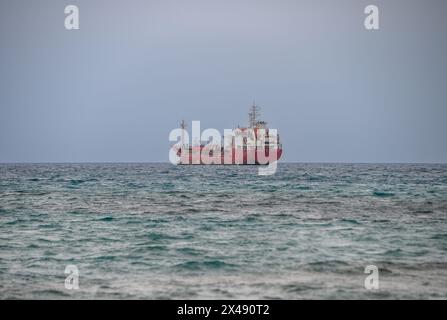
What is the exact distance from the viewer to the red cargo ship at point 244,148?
94.6 m

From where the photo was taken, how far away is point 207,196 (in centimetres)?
3322

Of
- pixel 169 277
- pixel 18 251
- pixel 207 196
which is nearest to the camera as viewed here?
pixel 169 277

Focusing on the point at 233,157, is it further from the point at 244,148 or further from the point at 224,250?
the point at 224,250

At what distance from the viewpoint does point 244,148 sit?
9694cm

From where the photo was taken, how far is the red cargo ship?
9462cm

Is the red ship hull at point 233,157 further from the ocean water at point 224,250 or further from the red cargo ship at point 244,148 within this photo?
the ocean water at point 224,250

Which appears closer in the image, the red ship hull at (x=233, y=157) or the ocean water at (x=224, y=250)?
the ocean water at (x=224, y=250)

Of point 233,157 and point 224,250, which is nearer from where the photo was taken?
→ point 224,250

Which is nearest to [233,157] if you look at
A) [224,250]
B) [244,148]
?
[244,148]

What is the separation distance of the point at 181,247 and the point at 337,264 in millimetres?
4502

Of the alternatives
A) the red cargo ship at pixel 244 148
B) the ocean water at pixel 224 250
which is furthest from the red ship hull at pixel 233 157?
the ocean water at pixel 224 250

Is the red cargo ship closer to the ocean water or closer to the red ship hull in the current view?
Answer: the red ship hull

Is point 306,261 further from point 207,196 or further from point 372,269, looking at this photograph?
point 207,196
